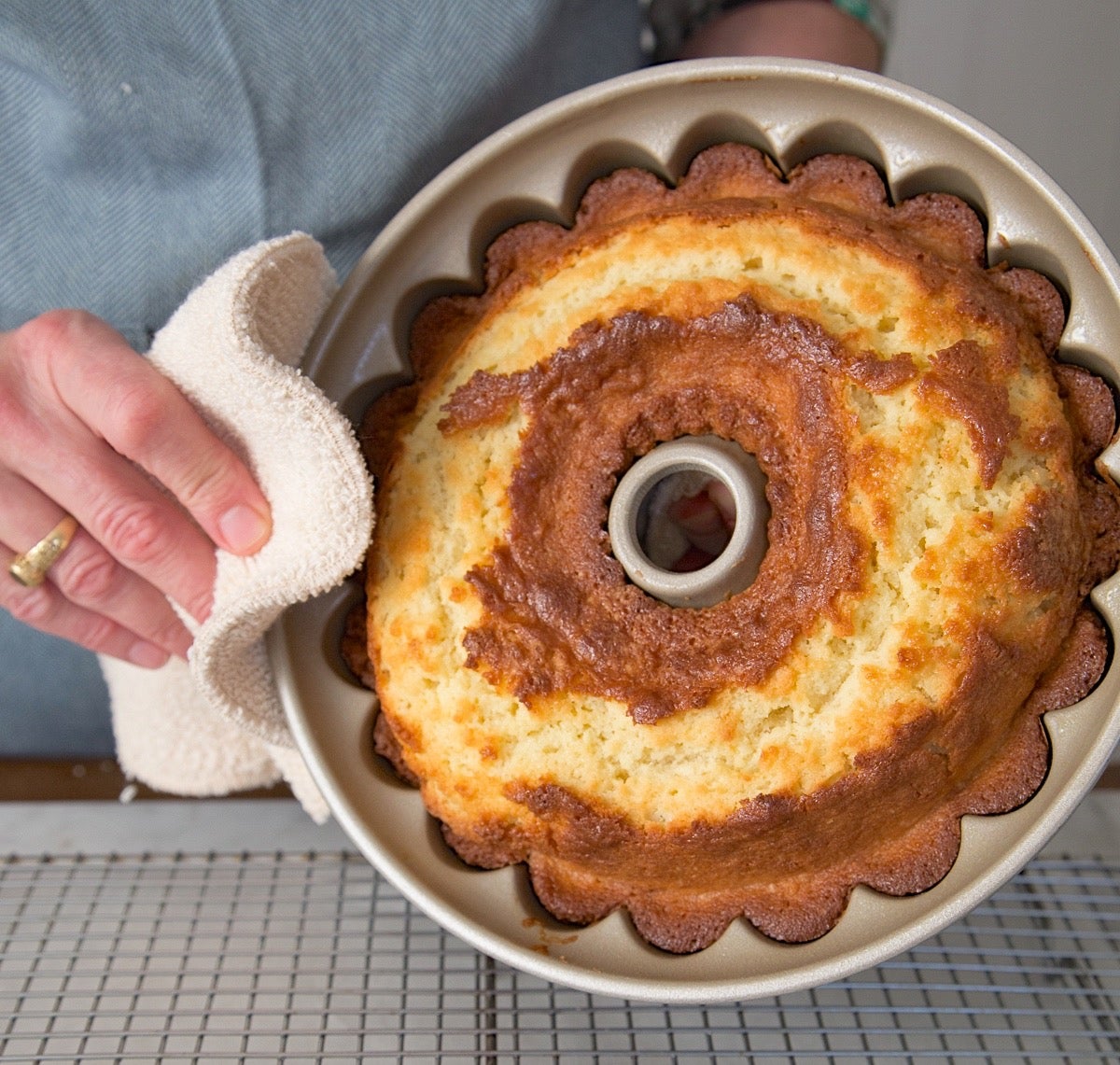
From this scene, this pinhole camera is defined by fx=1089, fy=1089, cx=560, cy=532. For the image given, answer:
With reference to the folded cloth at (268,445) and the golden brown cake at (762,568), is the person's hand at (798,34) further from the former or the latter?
the folded cloth at (268,445)

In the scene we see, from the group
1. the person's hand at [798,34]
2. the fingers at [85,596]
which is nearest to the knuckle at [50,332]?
the fingers at [85,596]

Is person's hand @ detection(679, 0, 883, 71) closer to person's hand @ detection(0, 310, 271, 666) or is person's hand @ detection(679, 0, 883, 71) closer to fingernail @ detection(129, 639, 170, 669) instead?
person's hand @ detection(0, 310, 271, 666)

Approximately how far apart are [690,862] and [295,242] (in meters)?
0.64

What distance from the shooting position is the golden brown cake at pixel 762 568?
84 centimetres

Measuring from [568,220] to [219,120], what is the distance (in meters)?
0.41

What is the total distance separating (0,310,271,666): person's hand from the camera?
950mm

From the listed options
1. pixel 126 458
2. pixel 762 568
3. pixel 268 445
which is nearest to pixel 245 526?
pixel 268 445

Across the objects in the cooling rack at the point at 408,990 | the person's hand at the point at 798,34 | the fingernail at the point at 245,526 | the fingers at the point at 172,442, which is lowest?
the cooling rack at the point at 408,990

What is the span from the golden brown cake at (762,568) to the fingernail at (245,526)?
0.11m

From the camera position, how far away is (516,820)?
3.05 feet

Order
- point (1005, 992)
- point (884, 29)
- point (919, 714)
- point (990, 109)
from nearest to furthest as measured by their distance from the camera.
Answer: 1. point (919, 714)
2. point (1005, 992)
3. point (884, 29)
4. point (990, 109)

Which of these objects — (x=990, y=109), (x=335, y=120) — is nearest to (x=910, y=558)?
(x=335, y=120)

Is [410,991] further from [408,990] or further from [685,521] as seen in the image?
[685,521]

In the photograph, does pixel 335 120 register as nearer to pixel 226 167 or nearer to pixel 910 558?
pixel 226 167
